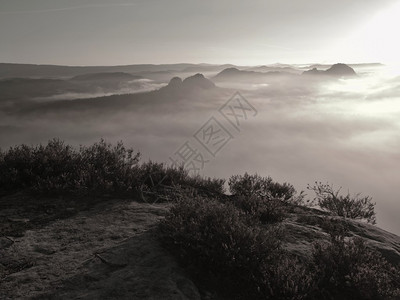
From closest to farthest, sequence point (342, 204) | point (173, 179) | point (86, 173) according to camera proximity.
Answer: point (86, 173) < point (173, 179) < point (342, 204)

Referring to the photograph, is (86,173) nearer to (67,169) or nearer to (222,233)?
(67,169)

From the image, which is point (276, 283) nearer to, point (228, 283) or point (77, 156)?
point (228, 283)

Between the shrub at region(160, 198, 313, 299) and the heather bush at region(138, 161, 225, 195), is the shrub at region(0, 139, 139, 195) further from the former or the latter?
the shrub at region(160, 198, 313, 299)

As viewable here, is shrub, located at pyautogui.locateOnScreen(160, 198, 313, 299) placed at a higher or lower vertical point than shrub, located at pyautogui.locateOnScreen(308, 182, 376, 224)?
higher

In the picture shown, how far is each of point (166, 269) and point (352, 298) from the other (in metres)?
2.44

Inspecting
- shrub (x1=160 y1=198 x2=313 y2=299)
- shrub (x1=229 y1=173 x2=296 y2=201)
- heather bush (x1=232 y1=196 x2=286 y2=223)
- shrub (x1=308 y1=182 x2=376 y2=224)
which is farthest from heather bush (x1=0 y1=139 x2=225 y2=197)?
shrub (x1=308 y1=182 x2=376 y2=224)

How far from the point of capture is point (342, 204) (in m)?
8.93

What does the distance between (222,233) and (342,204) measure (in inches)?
212

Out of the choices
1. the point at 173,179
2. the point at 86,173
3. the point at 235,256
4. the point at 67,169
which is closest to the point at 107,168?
the point at 86,173

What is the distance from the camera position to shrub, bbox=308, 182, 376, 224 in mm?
8789

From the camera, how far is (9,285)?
3.96 m

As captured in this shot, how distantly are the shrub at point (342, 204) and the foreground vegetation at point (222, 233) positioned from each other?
119cm

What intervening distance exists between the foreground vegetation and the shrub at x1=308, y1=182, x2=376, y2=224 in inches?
46.9

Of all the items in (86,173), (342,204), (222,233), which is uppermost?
(86,173)
